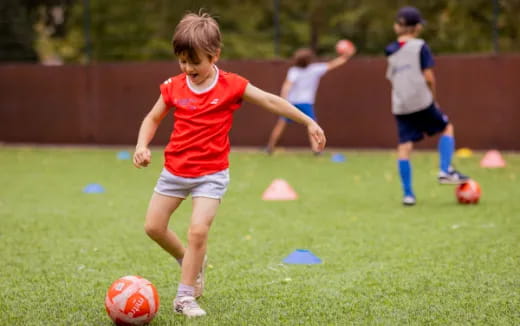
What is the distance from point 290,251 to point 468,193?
3038 mm

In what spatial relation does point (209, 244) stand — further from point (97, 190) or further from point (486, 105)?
point (486, 105)

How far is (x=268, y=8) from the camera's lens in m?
17.2

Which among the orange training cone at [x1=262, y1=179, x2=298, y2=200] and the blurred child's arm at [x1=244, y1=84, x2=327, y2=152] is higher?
the blurred child's arm at [x1=244, y1=84, x2=327, y2=152]

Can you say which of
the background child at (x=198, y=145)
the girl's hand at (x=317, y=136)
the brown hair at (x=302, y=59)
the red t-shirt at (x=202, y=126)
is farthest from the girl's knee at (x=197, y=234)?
the brown hair at (x=302, y=59)

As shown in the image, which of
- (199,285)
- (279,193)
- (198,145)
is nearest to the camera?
(198,145)

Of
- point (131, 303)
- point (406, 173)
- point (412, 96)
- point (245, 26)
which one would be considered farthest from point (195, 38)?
point (245, 26)

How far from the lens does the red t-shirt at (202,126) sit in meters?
4.59

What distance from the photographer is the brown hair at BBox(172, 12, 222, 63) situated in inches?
172

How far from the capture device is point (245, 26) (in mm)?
18562

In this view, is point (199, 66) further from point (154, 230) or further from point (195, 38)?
point (154, 230)

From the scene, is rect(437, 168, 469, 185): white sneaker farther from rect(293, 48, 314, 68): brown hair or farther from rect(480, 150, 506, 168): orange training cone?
rect(293, 48, 314, 68): brown hair

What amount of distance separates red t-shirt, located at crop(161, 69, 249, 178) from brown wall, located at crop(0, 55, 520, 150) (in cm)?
1079

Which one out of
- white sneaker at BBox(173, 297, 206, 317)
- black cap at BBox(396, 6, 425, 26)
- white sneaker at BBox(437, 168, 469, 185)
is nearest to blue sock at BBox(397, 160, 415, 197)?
white sneaker at BBox(437, 168, 469, 185)

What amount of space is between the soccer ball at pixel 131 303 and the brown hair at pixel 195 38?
1246 mm
